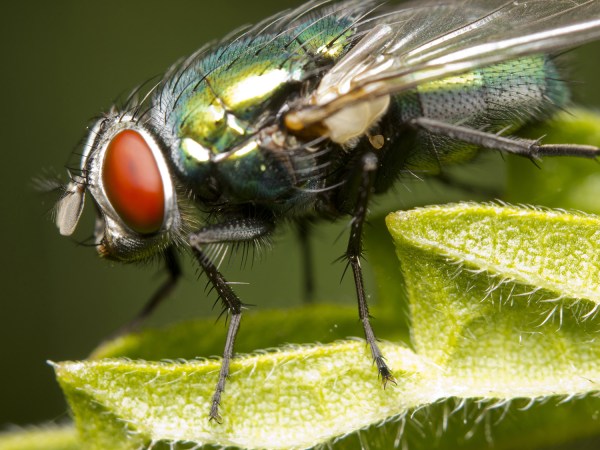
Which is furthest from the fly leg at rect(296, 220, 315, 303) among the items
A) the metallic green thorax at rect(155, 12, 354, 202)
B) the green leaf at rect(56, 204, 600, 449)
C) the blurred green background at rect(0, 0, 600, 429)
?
the green leaf at rect(56, 204, 600, 449)

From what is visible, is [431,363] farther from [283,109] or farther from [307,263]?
[307,263]

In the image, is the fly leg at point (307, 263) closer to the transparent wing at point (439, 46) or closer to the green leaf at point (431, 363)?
the transparent wing at point (439, 46)

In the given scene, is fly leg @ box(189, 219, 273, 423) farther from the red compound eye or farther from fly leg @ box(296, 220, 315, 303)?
fly leg @ box(296, 220, 315, 303)

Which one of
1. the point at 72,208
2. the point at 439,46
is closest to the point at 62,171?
the point at 72,208

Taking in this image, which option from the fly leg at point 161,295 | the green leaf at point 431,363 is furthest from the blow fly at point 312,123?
the green leaf at point 431,363

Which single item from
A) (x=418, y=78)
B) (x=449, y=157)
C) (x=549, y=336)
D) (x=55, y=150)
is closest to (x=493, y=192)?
(x=449, y=157)

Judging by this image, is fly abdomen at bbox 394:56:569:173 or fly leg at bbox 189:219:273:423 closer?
fly leg at bbox 189:219:273:423
